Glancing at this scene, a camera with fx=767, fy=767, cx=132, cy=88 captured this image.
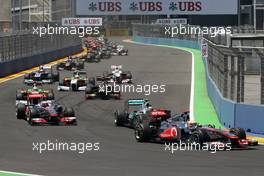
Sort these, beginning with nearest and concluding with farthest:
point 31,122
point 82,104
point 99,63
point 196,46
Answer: point 31,122 → point 82,104 → point 99,63 → point 196,46

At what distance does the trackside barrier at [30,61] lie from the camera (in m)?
42.4

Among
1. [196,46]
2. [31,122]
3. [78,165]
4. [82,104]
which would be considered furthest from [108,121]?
[196,46]

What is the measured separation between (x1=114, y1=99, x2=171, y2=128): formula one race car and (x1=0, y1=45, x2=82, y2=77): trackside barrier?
2095cm

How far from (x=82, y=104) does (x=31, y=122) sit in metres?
6.44

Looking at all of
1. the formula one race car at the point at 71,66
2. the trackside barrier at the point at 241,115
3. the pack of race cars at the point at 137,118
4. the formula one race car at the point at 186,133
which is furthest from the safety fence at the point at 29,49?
the formula one race car at the point at 186,133

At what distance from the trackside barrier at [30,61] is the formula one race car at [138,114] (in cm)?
2095

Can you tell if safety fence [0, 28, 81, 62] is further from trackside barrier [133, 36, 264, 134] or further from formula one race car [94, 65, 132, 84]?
trackside barrier [133, 36, 264, 134]

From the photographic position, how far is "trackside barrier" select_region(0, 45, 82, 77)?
42.4 metres

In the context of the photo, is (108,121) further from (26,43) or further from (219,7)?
(219,7)

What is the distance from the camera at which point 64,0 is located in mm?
124938

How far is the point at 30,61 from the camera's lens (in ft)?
163

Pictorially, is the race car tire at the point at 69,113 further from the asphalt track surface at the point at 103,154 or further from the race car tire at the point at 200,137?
the race car tire at the point at 200,137

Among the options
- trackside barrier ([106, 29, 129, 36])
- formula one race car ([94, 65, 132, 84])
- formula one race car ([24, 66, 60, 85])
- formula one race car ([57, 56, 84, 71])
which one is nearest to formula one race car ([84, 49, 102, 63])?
formula one race car ([57, 56, 84, 71])

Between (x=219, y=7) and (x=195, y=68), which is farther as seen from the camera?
(x=219, y=7)
